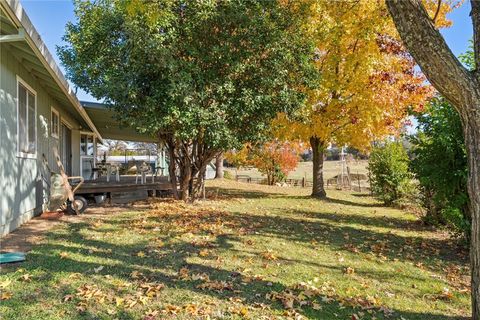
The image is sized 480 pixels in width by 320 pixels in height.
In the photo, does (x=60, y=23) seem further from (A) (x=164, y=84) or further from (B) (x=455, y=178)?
(B) (x=455, y=178)

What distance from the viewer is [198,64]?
9695 millimetres

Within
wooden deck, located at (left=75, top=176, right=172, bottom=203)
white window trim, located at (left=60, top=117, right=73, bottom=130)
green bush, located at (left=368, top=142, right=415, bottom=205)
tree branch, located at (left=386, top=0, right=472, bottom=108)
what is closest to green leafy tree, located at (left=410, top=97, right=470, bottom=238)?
tree branch, located at (left=386, top=0, right=472, bottom=108)

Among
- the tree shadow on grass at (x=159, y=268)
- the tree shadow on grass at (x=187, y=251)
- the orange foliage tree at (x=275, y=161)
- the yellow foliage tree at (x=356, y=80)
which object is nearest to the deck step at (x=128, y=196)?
the tree shadow on grass at (x=187, y=251)

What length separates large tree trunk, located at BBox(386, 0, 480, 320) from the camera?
339 cm

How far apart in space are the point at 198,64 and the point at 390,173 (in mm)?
8818

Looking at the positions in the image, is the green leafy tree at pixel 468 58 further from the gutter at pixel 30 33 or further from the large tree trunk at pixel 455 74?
the gutter at pixel 30 33

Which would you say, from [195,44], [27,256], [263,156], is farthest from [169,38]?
[263,156]

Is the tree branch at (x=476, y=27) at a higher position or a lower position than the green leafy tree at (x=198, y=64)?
lower

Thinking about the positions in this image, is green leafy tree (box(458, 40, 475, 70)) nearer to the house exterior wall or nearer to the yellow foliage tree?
the yellow foliage tree

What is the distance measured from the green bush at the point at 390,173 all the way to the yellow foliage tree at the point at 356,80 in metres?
0.80

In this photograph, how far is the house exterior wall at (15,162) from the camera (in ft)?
21.3

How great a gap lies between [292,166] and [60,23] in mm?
16816

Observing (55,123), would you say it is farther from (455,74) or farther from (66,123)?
(455,74)

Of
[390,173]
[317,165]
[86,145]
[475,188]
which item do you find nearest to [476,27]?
[475,188]
